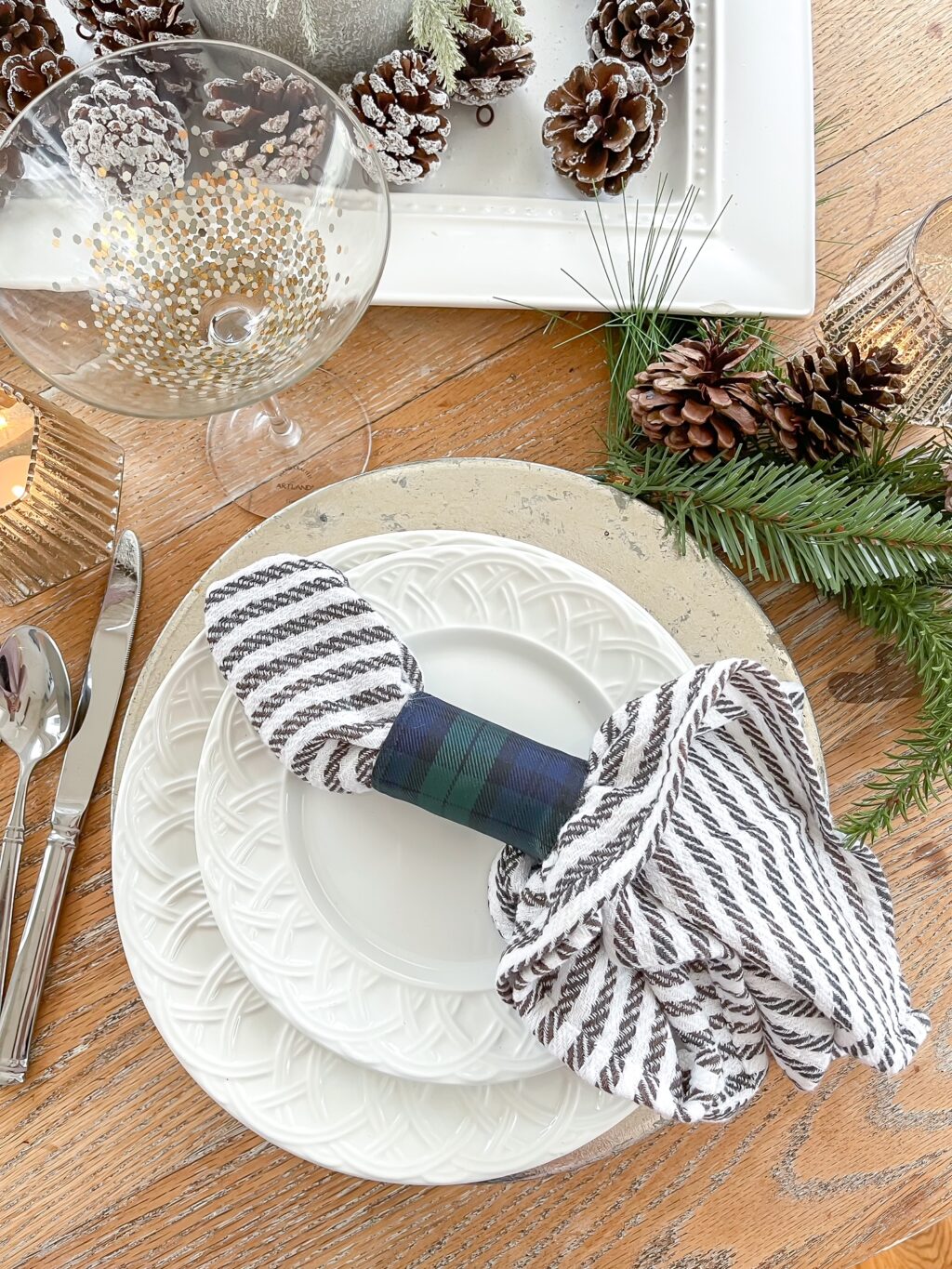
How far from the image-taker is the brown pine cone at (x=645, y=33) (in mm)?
557

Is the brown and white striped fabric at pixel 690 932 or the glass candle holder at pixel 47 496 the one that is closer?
the brown and white striped fabric at pixel 690 932

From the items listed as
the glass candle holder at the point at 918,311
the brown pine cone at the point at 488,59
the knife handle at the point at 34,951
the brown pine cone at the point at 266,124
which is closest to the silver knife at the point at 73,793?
the knife handle at the point at 34,951

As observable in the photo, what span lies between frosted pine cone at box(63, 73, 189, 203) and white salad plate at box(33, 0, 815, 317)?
0.14 meters

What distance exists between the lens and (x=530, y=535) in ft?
1.77

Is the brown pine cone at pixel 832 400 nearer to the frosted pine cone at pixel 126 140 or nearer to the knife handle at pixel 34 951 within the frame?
the frosted pine cone at pixel 126 140

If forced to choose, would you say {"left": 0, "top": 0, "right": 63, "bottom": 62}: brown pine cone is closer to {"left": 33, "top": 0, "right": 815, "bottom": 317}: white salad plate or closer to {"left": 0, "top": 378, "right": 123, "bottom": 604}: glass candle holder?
{"left": 33, "top": 0, "right": 815, "bottom": 317}: white salad plate

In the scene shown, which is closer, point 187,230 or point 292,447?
point 187,230

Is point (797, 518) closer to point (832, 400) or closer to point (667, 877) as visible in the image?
point (832, 400)

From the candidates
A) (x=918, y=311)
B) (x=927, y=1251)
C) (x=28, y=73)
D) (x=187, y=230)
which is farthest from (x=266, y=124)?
(x=927, y=1251)

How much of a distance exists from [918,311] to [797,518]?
15 centimetres

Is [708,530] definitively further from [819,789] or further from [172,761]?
[172,761]

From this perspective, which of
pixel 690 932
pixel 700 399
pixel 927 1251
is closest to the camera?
pixel 690 932

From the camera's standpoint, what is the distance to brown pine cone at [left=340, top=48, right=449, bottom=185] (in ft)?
1.73

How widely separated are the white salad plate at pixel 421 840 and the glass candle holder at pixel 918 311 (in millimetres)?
228
